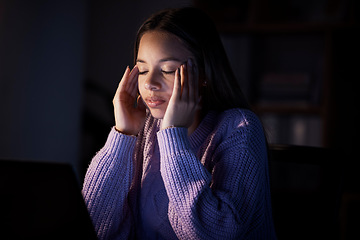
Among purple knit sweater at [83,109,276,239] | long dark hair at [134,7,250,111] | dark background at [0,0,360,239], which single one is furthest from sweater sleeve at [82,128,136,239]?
dark background at [0,0,360,239]

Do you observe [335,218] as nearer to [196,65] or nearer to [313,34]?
[196,65]

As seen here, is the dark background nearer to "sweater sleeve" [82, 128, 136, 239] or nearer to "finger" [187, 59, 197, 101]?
"sweater sleeve" [82, 128, 136, 239]

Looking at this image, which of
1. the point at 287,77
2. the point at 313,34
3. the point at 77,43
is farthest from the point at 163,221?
the point at 77,43

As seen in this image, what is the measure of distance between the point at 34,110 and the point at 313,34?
5.53ft

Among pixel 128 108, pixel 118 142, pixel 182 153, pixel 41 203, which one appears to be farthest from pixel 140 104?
pixel 41 203

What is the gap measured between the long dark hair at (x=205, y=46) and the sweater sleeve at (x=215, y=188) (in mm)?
151

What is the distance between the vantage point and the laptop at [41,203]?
1.62 feet

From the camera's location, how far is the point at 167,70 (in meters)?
0.88

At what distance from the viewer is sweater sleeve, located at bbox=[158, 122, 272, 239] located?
2.54 ft

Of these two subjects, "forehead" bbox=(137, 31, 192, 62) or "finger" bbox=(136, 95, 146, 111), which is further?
"finger" bbox=(136, 95, 146, 111)

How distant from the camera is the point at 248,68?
93.9 inches

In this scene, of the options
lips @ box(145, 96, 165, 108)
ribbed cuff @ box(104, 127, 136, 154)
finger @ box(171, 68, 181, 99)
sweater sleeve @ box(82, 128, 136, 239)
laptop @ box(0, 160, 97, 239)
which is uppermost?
finger @ box(171, 68, 181, 99)

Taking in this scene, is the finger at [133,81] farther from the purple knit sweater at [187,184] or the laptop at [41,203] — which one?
the laptop at [41,203]

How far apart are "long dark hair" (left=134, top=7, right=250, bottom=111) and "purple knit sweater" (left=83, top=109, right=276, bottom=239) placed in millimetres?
55
